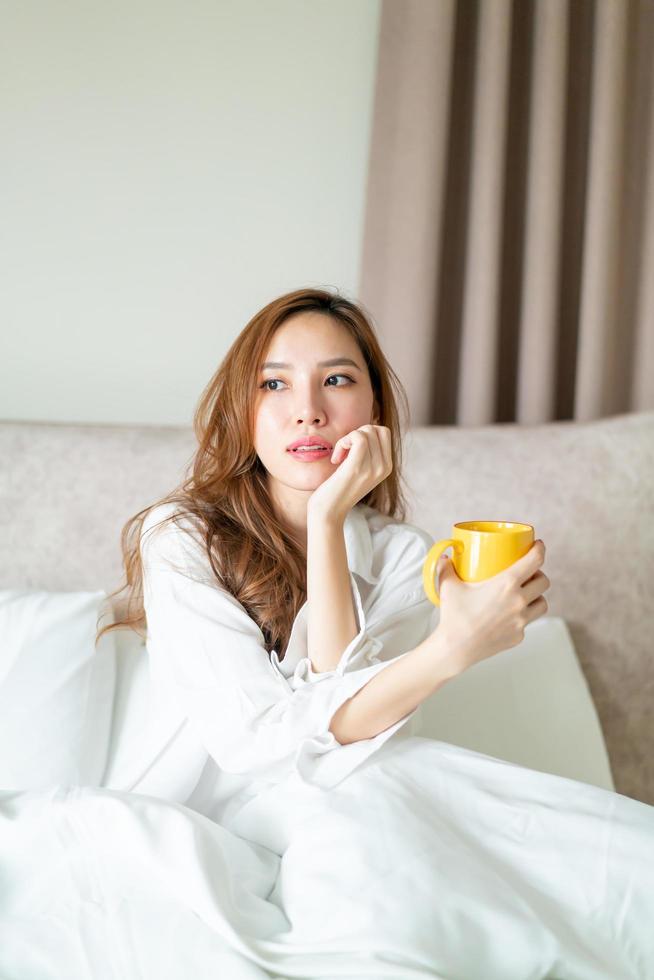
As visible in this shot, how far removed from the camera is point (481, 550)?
0.98 metres

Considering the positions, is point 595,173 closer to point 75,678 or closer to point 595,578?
point 595,578

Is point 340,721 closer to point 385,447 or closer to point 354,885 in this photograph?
point 354,885

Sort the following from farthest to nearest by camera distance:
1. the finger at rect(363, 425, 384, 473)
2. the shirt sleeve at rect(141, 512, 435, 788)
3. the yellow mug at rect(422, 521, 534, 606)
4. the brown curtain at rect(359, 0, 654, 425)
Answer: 1. the brown curtain at rect(359, 0, 654, 425)
2. the finger at rect(363, 425, 384, 473)
3. the shirt sleeve at rect(141, 512, 435, 788)
4. the yellow mug at rect(422, 521, 534, 606)

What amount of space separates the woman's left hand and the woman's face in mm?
73

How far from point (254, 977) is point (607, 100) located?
1891 mm

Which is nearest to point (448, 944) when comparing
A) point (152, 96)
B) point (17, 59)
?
point (152, 96)

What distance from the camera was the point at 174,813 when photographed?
1.00 meters

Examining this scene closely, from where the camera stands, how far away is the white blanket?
861 millimetres

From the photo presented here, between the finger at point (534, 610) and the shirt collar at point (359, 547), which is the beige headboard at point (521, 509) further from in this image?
the finger at point (534, 610)

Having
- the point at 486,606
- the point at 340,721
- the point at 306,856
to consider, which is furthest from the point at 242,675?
the point at 486,606

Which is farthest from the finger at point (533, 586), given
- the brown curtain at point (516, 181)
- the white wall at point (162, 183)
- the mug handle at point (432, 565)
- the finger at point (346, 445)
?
the white wall at point (162, 183)

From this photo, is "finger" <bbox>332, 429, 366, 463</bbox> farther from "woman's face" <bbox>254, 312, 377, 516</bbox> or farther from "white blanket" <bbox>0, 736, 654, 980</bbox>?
"white blanket" <bbox>0, 736, 654, 980</bbox>

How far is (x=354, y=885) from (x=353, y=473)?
52cm

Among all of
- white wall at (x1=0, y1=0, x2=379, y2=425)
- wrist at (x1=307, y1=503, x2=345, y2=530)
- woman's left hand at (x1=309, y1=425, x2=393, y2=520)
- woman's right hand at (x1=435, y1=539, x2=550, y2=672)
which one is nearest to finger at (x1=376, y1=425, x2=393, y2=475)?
woman's left hand at (x1=309, y1=425, x2=393, y2=520)
